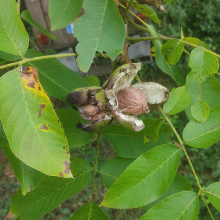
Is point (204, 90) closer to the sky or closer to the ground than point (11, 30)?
closer to the ground

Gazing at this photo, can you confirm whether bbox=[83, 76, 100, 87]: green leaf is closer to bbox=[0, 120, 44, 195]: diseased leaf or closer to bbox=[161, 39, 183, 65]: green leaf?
bbox=[161, 39, 183, 65]: green leaf

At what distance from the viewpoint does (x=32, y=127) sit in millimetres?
660

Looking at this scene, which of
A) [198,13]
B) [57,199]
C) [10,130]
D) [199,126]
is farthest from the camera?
[198,13]

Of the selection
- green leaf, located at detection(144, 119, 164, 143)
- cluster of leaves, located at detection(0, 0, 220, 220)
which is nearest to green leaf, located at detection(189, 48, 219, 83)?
cluster of leaves, located at detection(0, 0, 220, 220)

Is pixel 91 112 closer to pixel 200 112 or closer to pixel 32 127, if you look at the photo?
pixel 32 127

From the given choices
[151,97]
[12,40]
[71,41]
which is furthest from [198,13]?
[12,40]

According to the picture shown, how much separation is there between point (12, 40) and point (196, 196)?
0.81 m

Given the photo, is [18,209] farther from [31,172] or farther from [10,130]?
[10,130]

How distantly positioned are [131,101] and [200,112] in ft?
0.83

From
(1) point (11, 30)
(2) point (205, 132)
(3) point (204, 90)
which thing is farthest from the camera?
(3) point (204, 90)

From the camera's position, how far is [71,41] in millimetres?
3070

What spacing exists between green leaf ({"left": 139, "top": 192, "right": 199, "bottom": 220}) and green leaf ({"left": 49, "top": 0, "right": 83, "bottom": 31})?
0.75m

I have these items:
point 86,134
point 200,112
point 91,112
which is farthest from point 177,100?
point 86,134

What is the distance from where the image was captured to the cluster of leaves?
2.16ft
